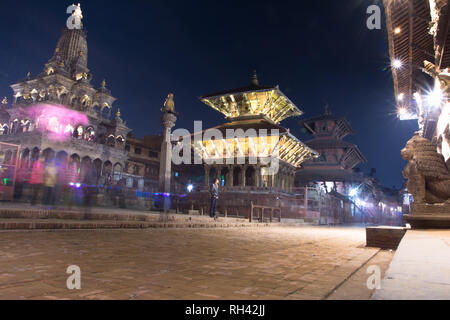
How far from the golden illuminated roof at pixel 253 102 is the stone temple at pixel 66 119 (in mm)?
17179

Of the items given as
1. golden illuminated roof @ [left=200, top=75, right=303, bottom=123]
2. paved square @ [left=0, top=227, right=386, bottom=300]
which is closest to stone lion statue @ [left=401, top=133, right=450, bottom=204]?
paved square @ [left=0, top=227, right=386, bottom=300]

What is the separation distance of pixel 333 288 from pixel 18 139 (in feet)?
137

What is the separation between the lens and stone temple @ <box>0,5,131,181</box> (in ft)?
114

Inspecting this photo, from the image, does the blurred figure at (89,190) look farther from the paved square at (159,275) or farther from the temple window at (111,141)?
the paved square at (159,275)

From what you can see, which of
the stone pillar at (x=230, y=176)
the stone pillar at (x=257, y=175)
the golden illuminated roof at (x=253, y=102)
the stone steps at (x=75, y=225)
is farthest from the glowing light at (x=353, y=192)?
the stone steps at (x=75, y=225)

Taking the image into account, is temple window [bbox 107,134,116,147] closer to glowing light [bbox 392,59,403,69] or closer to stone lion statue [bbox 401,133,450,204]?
glowing light [bbox 392,59,403,69]

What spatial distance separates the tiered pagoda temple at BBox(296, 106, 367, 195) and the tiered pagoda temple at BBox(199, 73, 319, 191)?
8417 mm

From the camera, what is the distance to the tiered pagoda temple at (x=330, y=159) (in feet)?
134

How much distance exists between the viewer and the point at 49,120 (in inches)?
1415

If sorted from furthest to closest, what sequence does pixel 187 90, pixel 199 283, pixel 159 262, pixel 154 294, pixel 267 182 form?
pixel 187 90
pixel 267 182
pixel 159 262
pixel 199 283
pixel 154 294

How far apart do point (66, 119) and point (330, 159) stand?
37.0 meters

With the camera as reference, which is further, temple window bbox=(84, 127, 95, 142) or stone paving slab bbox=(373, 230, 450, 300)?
temple window bbox=(84, 127, 95, 142)

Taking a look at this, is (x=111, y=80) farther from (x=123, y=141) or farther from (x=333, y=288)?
(x=333, y=288)
